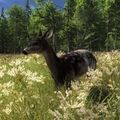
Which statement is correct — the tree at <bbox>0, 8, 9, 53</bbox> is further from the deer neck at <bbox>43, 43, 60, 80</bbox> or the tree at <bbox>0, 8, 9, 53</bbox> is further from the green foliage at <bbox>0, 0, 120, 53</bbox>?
the deer neck at <bbox>43, 43, 60, 80</bbox>

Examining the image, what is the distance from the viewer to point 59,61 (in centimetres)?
1049

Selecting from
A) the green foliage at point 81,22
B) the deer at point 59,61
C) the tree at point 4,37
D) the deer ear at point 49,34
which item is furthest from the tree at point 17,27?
the deer ear at point 49,34

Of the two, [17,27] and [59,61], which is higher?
[17,27]

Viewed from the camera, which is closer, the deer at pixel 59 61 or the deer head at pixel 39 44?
the deer at pixel 59 61

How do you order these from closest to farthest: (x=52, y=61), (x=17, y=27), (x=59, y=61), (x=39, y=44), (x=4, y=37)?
1. (x=52, y=61)
2. (x=59, y=61)
3. (x=39, y=44)
4. (x=17, y=27)
5. (x=4, y=37)

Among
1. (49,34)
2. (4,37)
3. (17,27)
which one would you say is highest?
(49,34)

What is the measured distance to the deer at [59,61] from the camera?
Answer: 32.7 feet

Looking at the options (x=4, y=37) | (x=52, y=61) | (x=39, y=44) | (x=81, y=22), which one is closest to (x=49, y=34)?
(x=39, y=44)

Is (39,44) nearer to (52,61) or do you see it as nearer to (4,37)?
(52,61)

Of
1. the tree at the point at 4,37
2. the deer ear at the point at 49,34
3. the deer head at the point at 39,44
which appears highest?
the deer ear at the point at 49,34

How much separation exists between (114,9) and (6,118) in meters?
72.3

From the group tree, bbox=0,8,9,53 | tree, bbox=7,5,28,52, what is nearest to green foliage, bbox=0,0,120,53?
tree, bbox=7,5,28,52

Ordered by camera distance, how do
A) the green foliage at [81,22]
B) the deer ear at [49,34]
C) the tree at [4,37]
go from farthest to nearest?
the tree at [4,37], the green foliage at [81,22], the deer ear at [49,34]

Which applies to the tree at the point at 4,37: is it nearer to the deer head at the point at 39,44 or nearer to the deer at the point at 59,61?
the deer head at the point at 39,44
